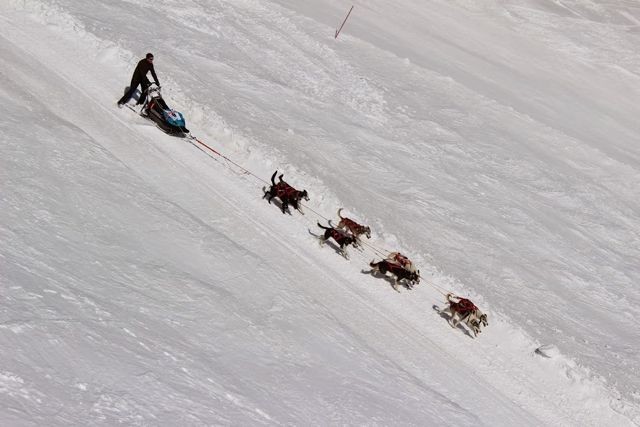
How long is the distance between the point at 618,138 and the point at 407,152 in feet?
43.6

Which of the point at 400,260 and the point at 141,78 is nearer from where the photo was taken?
the point at 400,260

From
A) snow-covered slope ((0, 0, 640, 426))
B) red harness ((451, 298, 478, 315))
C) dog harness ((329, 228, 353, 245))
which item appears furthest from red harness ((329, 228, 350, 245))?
red harness ((451, 298, 478, 315))

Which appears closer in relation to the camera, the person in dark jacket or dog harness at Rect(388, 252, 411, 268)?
dog harness at Rect(388, 252, 411, 268)

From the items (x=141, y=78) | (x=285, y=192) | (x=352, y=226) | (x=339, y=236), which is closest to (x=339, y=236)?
(x=339, y=236)

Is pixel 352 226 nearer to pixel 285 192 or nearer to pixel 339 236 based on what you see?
pixel 339 236

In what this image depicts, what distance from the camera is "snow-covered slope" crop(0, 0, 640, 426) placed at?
695 cm

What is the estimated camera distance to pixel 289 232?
1270 centimetres

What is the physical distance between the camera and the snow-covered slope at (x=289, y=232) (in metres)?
6.95

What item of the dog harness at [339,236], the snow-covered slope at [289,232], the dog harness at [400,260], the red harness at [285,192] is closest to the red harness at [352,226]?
the dog harness at [339,236]

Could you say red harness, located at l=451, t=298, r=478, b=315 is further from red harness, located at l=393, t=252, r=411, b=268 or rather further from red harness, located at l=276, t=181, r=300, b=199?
red harness, located at l=276, t=181, r=300, b=199

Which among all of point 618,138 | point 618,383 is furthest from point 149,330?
point 618,138

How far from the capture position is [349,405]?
792 centimetres

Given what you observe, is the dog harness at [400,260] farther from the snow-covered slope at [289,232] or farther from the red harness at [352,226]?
the red harness at [352,226]

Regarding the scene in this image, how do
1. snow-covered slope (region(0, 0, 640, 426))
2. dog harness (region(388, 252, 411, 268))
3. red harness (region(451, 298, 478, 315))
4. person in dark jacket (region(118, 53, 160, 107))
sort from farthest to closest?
person in dark jacket (region(118, 53, 160, 107)) < dog harness (region(388, 252, 411, 268)) < red harness (region(451, 298, 478, 315)) < snow-covered slope (region(0, 0, 640, 426))
